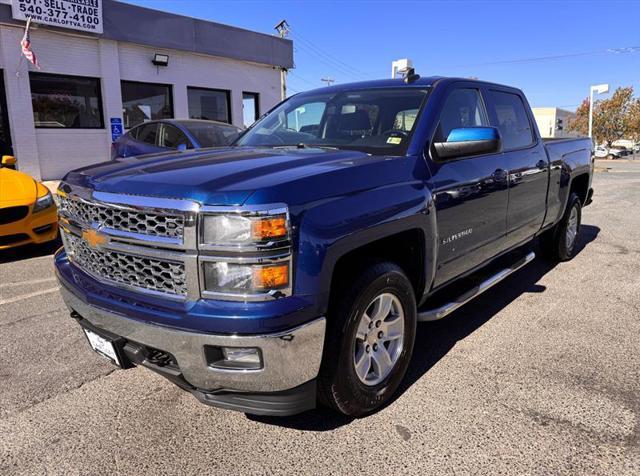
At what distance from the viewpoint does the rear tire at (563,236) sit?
5723mm

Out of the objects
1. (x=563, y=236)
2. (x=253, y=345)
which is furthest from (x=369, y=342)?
(x=563, y=236)

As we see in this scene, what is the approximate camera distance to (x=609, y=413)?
107 inches

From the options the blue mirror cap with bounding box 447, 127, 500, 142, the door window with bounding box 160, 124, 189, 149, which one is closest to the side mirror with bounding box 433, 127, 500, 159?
the blue mirror cap with bounding box 447, 127, 500, 142

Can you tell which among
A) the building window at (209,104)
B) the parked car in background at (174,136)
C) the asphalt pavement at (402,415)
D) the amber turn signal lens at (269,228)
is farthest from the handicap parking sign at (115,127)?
the amber turn signal lens at (269,228)

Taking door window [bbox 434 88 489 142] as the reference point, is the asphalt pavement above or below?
below

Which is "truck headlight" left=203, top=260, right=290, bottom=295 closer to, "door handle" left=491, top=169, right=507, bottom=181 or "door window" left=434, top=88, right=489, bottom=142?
"door window" left=434, top=88, right=489, bottom=142

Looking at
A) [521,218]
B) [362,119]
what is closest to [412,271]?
[362,119]

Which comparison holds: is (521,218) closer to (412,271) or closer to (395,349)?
(412,271)

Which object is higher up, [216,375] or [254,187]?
[254,187]

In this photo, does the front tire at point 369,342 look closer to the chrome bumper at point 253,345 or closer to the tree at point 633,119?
the chrome bumper at point 253,345

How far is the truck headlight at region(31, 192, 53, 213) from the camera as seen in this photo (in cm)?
591

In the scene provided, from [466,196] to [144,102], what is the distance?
45.0ft

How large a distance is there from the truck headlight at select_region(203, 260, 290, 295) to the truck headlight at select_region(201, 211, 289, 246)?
0.32 feet

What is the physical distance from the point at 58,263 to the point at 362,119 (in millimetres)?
2189
